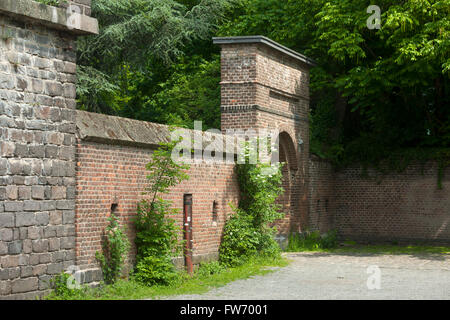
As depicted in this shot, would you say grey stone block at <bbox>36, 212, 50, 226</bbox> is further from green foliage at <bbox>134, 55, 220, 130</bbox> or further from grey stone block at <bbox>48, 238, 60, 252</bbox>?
green foliage at <bbox>134, 55, 220, 130</bbox>

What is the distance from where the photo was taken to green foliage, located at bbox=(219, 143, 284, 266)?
50.0 ft

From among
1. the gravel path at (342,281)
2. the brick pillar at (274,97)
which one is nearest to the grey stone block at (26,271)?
the gravel path at (342,281)

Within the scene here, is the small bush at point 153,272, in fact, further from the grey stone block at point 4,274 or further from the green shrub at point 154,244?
the grey stone block at point 4,274

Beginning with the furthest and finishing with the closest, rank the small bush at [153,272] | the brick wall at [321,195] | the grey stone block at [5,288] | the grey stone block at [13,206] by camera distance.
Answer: the brick wall at [321,195], the small bush at [153,272], the grey stone block at [13,206], the grey stone block at [5,288]

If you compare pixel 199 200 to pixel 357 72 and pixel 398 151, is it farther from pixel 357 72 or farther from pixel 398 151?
pixel 398 151

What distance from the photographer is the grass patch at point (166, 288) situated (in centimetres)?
1007

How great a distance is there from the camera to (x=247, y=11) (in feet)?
82.3

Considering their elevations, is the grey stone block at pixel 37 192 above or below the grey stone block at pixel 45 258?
above

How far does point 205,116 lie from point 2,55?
43.1 ft

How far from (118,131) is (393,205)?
14.0m

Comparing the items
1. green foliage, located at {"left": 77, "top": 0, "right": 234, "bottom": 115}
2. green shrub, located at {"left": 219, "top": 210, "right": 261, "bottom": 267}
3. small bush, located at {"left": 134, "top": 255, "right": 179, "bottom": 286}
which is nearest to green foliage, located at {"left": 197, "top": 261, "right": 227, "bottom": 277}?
green shrub, located at {"left": 219, "top": 210, "right": 261, "bottom": 267}

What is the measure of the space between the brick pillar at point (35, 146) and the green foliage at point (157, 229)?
1695mm

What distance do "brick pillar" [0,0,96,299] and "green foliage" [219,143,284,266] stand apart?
5717mm

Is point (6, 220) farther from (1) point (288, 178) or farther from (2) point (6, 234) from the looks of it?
(1) point (288, 178)
